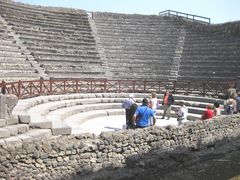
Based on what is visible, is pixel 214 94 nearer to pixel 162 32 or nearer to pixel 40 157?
pixel 162 32

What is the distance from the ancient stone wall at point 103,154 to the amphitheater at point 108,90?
0.03 metres

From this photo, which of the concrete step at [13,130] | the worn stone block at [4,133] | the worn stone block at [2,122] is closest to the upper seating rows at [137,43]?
the concrete step at [13,130]

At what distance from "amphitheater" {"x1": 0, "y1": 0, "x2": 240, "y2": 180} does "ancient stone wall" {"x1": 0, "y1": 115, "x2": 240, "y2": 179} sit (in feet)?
0.09

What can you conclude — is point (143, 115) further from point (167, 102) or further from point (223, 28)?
point (223, 28)

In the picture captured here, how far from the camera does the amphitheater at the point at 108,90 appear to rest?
29.7 feet

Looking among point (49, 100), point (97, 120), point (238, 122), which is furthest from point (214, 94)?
point (49, 100)

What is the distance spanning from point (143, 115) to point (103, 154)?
2146mm

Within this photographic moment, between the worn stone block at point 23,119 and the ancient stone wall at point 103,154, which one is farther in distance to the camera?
the worn stone block at point 23,119

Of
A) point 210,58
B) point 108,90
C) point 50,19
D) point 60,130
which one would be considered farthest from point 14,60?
point 210,58

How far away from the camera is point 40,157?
325 inches

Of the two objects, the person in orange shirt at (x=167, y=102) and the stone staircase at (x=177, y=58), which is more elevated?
the stone staircase at (x=177, y=58)

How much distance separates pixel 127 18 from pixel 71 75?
13.6 m

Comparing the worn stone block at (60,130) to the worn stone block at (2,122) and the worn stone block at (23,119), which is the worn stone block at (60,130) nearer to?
the worn stone block at (23,119)

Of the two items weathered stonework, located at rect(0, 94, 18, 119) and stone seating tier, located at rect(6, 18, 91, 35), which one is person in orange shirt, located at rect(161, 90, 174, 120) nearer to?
weathered stonework, located at rect(0, 94, 18, 119)
